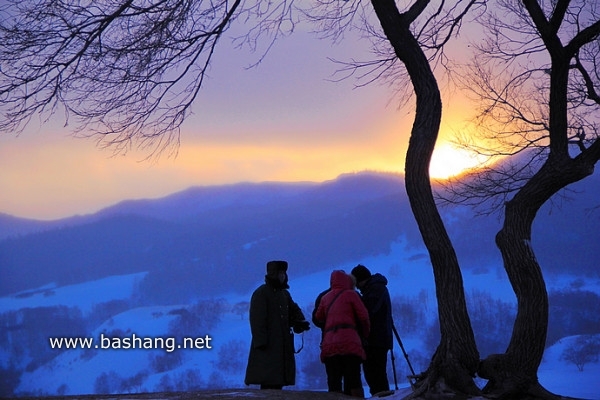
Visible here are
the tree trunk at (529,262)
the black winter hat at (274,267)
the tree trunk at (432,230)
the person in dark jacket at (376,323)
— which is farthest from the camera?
the person in dark jacket at (376,323)

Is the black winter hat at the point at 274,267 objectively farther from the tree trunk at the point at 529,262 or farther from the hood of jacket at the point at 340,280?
the tree trunk at the point at 529,262

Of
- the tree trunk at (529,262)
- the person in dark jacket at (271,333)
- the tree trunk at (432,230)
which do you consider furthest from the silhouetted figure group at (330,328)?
the tree trunk at (529,262)

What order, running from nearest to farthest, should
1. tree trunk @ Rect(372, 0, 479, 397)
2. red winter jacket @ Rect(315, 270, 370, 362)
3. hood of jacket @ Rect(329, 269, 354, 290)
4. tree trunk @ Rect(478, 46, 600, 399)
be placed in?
1. tree trunk @ Rect(372, 0, 479, 397)
2. tree trunk @ Rect(478, 46, 600, 399)
3. red winter jacket @ Rect(315, 270, 370, 362)
4. hood of jacket @ Rect(329, 269, 354, 290)

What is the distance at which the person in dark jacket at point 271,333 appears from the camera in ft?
34.5

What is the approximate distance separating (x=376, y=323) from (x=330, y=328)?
0.73 m

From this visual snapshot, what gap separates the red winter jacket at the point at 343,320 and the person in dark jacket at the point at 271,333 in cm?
51

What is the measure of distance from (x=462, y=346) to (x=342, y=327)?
4.78ft

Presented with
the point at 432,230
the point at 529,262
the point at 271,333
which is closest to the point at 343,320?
the point at 271,333

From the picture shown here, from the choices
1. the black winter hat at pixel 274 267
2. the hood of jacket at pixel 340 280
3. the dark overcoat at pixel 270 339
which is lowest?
the dark overcoat at pixel 270 339

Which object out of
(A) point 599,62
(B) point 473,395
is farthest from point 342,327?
(A) point 599,62

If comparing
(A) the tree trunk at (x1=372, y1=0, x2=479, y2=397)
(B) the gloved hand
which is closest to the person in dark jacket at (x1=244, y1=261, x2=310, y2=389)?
(B) the gloved hand

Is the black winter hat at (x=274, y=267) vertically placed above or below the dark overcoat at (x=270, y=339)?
above

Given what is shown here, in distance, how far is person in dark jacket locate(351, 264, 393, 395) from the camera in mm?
10867

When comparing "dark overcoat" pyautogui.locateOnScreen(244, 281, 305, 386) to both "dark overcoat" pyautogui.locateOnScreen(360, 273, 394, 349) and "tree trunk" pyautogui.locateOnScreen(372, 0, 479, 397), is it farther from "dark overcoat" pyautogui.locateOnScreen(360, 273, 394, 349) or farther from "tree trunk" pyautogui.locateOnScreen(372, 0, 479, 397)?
"tree trunk" pyautogui.locateOnScreen(372, 0, 479, 397)
